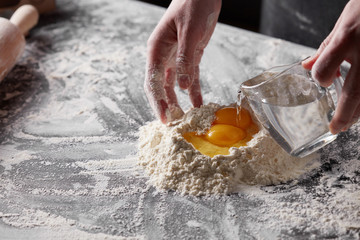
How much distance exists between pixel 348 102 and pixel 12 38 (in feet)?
4.24

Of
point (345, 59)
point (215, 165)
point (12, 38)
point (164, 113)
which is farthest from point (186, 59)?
point (12, 38)

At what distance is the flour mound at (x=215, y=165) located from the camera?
1059 mm

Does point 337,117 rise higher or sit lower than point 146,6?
higher

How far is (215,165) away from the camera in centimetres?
105

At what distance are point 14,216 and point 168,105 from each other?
21.9 inches

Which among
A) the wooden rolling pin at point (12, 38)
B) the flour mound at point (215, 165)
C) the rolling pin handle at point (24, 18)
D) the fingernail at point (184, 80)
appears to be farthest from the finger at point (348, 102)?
the rolling pin handle at point (24, 18)

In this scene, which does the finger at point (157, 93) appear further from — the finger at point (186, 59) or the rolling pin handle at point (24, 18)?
the rolling pin handle at point (24, 18)

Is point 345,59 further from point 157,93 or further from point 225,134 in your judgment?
point 157,93

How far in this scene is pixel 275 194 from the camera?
105 centimetres

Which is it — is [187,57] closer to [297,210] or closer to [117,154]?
[117,154]

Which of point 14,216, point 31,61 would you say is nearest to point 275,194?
point 14,216

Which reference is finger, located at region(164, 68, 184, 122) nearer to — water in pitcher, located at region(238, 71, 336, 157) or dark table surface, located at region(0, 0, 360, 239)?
dark table surface, located at region(0, 0, 360, 239)

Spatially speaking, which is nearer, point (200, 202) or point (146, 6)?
point (200, 202)

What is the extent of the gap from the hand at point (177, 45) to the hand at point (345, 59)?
38 cm
